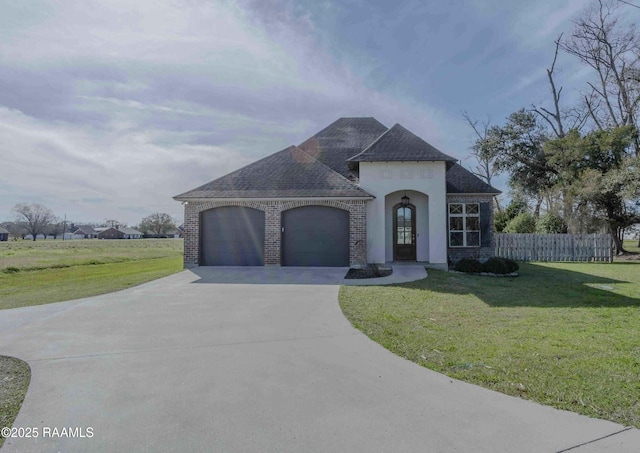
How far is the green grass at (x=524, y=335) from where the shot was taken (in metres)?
3.18

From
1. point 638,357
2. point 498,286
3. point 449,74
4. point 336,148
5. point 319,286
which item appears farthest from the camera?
point 336,148

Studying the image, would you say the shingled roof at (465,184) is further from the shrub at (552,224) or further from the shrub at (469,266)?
the shrub at (552,224)

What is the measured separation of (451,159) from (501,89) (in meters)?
7.86

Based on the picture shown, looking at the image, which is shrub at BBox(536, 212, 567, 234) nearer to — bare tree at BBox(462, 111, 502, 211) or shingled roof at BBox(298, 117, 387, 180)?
bare tree at BBox(462, 111, 502, 211)

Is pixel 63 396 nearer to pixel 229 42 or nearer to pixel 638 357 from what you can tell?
pixel 638 357

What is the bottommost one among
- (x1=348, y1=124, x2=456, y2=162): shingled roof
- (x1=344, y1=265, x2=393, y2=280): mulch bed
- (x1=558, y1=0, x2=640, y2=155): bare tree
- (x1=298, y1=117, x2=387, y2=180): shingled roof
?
(x1=344, y1=265, x2=393, y2=280): mulch bed

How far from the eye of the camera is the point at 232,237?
12.8m

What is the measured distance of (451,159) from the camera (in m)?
12.4

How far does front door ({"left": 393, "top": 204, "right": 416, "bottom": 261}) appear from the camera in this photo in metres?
14.0

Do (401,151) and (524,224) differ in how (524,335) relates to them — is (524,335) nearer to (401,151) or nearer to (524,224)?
(401,151)

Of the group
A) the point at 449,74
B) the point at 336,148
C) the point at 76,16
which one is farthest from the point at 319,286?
the point at 449,74

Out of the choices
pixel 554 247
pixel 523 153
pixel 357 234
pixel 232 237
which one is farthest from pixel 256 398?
pixel 523 153

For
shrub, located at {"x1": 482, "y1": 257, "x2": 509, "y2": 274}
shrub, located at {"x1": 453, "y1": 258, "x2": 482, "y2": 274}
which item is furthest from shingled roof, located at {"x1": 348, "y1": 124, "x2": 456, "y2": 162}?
shrub, located at {"x1": 482, "y1": 257, "x2": 509, "y2": 274}

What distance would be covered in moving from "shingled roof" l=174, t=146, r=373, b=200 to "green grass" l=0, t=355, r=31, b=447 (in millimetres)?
9166
